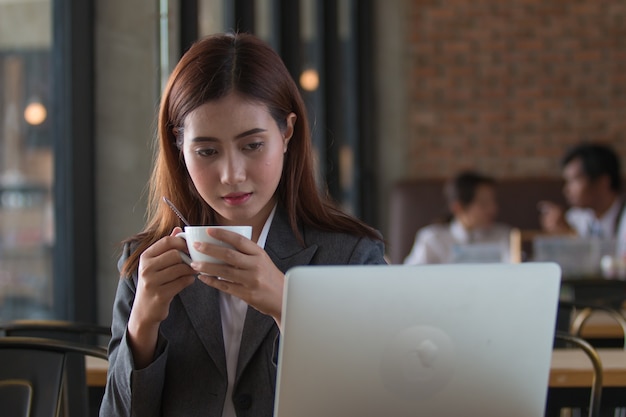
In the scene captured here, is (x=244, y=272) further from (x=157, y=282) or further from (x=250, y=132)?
(x=250, y=132)

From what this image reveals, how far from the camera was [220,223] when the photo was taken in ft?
6.14

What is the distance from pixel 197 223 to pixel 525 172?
5.19 meters

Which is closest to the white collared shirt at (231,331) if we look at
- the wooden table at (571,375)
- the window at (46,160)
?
the wooden table at (571,375)

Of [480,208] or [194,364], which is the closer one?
[194,364]

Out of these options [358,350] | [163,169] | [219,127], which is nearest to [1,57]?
[163,169]

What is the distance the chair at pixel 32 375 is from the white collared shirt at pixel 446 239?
153 inches

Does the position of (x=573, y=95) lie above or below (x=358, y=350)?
above

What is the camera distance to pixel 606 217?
5531 mm

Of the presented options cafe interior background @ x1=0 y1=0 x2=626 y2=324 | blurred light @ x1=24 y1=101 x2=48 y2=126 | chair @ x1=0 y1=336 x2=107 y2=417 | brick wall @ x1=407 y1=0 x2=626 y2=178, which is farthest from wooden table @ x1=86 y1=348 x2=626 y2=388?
brick wall @ x1=407 y1=0 x2=626 y2=178

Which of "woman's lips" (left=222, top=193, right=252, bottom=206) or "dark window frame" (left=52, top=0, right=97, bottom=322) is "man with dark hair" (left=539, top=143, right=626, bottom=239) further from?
"woman's lips" (left=222, top=193, right=252, bottom=206)

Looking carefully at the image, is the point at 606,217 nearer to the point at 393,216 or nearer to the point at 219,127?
the point at 393,216

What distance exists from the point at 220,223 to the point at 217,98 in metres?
0.29

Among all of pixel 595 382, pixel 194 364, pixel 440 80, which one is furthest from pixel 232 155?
pixel 440 80

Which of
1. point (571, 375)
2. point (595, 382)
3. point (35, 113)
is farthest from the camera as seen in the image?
point (35, 113)
